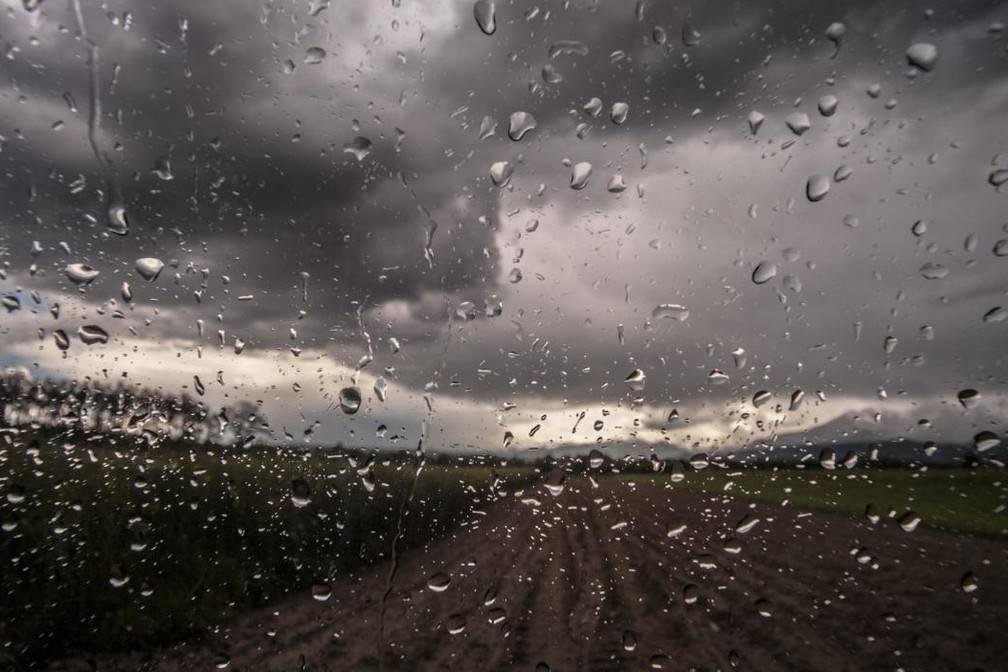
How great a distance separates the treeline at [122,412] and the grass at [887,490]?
1482mm

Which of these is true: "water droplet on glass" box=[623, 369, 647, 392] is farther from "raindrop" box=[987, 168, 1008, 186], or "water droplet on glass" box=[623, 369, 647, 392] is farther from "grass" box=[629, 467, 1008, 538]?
"raindrop" box=[987, 168, 1008, 186]

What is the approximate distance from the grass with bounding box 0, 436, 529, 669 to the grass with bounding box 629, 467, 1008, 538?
82 cm

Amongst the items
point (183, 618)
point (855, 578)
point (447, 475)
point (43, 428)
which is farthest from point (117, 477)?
point (855, 578)

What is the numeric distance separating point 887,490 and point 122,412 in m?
2.43

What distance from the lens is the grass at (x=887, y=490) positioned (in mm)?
1254

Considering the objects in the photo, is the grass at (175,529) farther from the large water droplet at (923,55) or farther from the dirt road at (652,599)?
the large water droplet at (923,55)

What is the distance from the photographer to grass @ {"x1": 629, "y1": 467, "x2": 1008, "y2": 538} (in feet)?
4.11

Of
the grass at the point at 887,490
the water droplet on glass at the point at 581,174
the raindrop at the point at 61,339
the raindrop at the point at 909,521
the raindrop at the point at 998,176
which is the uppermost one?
the water droplet on glass at the point at 581,174

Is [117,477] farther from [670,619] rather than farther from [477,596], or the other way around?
[670,619]

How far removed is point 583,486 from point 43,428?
6.80ft

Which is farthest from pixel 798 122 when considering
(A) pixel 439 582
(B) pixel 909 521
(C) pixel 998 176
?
(A) pixel 439 582

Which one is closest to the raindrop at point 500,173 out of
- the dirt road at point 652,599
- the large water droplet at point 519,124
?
the large water droplet at point 519,124

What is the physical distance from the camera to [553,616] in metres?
2.66

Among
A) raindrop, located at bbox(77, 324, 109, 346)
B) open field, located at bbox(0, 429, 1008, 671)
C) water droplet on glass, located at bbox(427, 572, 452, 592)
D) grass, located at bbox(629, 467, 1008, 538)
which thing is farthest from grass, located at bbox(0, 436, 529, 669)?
grass, located at bbox(629, 467, 1008, 538)
